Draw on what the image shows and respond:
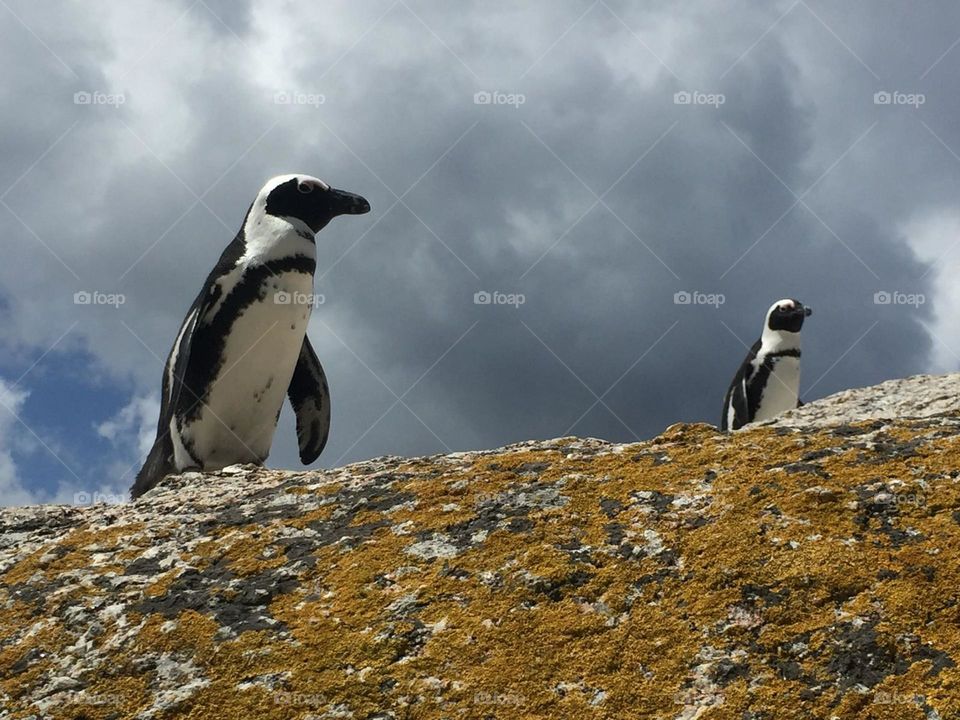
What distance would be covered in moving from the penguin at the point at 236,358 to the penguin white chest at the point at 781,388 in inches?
485

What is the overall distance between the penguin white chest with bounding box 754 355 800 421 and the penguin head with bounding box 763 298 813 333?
0.64 m

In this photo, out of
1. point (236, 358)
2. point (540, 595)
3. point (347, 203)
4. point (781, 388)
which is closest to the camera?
point (540, 595)

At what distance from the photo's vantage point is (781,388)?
17.8m

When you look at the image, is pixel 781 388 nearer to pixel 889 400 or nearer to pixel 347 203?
pixel 889 400

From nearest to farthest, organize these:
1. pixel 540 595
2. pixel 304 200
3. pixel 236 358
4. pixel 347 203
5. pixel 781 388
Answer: pixel 540 595
pixel 236 358
pixel 304 200
pixel 347 203
pixel 781 388

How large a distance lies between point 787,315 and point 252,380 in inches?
538

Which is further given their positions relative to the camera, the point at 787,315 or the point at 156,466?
the point at 787,315

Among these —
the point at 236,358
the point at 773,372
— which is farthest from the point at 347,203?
the point at 773,372

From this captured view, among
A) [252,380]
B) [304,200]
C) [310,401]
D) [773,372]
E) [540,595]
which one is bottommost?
[540,595]

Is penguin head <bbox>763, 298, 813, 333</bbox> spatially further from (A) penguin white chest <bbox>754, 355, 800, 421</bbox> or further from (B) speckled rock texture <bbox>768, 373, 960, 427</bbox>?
(B) speckled rock texture <bbox>768, 373, 960, 427</bbox>

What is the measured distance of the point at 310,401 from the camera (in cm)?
865

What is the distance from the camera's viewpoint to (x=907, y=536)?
1.95 m

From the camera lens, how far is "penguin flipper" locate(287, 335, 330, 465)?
861 cm

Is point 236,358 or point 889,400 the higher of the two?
point 889,400
